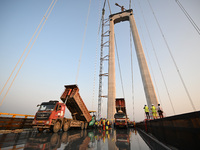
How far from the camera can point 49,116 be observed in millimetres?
8758

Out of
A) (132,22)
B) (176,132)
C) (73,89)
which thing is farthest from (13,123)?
(132,22)

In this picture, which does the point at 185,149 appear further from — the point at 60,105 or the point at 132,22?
the point at 132,22

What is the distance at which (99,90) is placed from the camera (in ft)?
120

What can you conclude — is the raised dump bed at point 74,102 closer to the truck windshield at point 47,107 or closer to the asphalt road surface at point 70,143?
the truck windshield at point 47,107

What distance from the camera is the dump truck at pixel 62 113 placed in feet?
28.5

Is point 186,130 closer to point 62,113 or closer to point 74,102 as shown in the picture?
point 74,102

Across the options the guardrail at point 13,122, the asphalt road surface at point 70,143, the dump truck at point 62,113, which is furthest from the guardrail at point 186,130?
the guardrail at point 13,122

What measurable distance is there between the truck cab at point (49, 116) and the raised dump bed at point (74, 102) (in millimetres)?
1019

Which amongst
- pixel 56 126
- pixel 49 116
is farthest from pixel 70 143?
pixel 56 126

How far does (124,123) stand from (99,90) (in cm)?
2216

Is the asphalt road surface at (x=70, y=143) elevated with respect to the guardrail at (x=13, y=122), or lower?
lower

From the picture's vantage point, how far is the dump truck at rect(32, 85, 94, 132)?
869 centimetres

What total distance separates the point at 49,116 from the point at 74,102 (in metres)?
3.03

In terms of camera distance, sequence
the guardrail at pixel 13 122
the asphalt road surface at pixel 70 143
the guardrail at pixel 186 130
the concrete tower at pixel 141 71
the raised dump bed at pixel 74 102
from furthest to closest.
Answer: the concrete tower at pixel 141 71 < the raised dump bed at pixel 74 102 < the guardrail at pixel 13 122 < the asphalt road surface at pixel 70 143 < the guardrail at pixel 186 130
